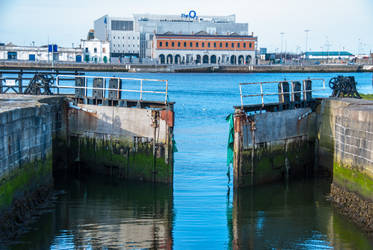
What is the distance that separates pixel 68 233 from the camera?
742 inches

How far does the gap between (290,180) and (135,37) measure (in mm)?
163242

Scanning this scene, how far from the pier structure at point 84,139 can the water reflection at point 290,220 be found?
4.18 metres

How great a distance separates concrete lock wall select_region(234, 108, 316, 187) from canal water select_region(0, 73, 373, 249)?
68cm

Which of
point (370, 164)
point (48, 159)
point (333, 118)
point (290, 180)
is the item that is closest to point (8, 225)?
point (48, 159)

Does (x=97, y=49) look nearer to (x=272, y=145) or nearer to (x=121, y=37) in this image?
(x=121, y=37)

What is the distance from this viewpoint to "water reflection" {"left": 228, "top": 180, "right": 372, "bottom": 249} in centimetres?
1816

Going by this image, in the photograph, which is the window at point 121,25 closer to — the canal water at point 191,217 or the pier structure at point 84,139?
the pier structure at point 84,139

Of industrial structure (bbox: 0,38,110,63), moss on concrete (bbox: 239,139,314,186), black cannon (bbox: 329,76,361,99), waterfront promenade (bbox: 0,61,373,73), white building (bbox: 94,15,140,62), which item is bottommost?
moss on concrete (bbox: 239,139,314,186)

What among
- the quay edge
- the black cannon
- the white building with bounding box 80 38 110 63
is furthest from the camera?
the white building with bounding box 80 38 110 63

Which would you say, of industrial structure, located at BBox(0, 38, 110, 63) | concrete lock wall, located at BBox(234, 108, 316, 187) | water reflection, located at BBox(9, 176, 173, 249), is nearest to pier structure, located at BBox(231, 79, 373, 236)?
concrete lock wall, located at BBox(234, 108, 316, 187)

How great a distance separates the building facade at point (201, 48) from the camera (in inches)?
6688

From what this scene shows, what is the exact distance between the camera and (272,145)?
25.5m

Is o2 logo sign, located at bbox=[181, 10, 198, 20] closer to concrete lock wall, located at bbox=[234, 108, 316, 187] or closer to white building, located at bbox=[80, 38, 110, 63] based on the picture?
white building, located at bbox=[80, 38, 110, 63]

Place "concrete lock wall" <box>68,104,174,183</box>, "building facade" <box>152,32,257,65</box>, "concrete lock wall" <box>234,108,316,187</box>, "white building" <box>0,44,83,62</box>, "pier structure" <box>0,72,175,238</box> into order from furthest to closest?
"building facade" <box>152,32,257,65</box>
"white building" <box>0,44,83,62</box>
"concrete lock wall" <box>68,104,174,183</box>
"concrete lock wall" <box>234,108,316,187</box>
"pier structure" <box>0,72,175,238</box>
